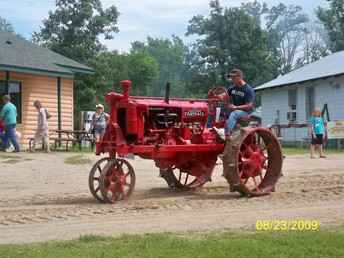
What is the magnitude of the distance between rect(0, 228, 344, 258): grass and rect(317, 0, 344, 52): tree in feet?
155

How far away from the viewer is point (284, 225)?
763 cm

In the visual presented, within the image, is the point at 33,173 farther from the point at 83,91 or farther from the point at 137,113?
the point at 83,91

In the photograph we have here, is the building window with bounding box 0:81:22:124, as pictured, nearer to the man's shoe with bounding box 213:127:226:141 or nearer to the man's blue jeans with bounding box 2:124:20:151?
the man's blue jeans with bounding box 2:124:20:151

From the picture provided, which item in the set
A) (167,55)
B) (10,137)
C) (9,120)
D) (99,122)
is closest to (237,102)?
(9,120)

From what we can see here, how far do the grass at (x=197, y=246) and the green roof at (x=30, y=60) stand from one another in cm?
1667

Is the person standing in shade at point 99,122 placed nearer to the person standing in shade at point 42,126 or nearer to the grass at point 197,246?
the person standing in shade at point 42,126

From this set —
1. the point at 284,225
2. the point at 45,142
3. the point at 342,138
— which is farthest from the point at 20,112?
the point at 284,225

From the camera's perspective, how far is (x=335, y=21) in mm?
52500

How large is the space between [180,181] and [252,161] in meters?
1.79

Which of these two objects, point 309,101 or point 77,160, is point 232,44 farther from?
point 77,160

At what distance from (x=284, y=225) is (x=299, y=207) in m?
1.72

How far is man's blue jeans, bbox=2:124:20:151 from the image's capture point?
1961 cm

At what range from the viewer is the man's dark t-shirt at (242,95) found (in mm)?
11328

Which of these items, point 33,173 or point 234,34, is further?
point 234,34
